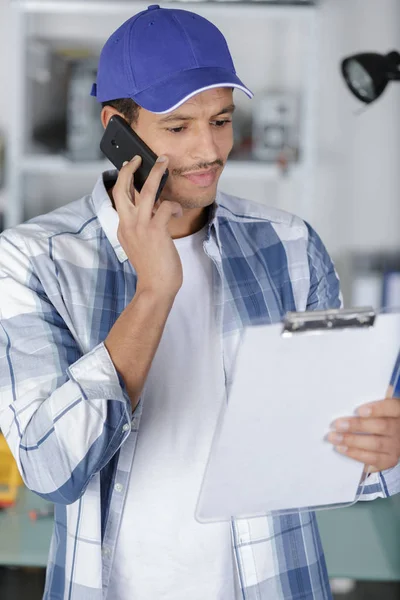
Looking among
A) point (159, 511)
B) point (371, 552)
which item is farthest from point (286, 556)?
point (371, 552)

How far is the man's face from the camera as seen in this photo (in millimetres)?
1247

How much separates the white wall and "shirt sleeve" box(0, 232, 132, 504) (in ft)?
6.13

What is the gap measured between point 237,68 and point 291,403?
2.10 metres

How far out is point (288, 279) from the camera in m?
1.38

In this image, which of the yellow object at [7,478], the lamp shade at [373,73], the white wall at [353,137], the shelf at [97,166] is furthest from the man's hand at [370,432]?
the white wall at [353,137]

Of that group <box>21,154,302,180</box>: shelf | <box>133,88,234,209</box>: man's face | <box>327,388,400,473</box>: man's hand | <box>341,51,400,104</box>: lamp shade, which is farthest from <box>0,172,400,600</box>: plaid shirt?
<box>21,154,302,180</box>: shelf

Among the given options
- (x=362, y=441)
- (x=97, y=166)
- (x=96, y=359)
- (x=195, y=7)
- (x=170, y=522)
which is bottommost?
(x=170, y=522)

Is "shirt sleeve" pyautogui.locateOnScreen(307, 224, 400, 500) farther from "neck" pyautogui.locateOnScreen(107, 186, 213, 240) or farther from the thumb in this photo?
the thumb

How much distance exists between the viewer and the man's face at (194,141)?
1247mm

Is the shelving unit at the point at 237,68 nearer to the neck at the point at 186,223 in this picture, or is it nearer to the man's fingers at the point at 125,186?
the neck at the point at 186,223

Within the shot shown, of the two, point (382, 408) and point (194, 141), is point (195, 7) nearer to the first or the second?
point (194, 141)

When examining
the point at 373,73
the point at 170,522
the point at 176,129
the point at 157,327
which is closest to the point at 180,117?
the point at 176,129

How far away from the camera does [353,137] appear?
2.91 metres

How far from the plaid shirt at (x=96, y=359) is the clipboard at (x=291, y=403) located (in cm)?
18
